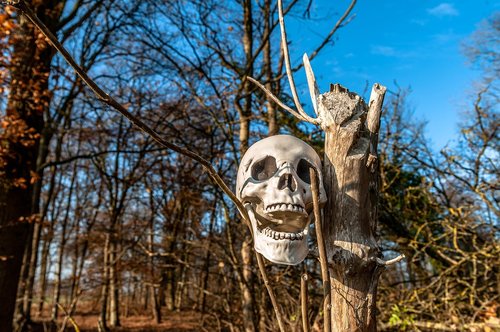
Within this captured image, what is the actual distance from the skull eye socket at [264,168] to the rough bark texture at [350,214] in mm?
203

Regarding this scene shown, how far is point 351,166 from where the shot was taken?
1.40 metres

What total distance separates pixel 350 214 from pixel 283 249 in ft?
0.86

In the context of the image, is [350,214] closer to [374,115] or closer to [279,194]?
[279,194]

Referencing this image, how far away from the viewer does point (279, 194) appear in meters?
1.40

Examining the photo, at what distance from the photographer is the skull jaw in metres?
1.35

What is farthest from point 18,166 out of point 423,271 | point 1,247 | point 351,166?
point 423,271

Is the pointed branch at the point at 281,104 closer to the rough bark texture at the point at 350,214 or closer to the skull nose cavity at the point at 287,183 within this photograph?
the rough bark texture at the point at 350,214

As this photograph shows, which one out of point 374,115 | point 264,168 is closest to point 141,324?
point 264,168

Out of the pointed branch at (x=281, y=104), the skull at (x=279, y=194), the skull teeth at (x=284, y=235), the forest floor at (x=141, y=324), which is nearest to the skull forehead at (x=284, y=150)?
the skull at (x=279, y=194)

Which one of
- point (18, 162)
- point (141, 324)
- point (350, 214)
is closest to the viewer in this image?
point (350, 214)

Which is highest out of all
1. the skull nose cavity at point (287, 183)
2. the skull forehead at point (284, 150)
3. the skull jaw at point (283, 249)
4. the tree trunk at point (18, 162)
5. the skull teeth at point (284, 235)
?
the tree trunk at point (18, 162)

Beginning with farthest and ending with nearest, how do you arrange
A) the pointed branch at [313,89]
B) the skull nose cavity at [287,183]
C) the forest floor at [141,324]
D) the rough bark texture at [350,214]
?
the forest floor at [141,324]
the pointed branch at [313,89]
the skull nose cavity at [287,183]
the rough bark texture at [350,214]

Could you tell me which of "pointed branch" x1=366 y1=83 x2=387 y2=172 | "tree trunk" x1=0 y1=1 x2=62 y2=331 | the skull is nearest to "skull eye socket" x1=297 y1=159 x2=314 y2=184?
the skull

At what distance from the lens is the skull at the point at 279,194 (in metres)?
1.39
